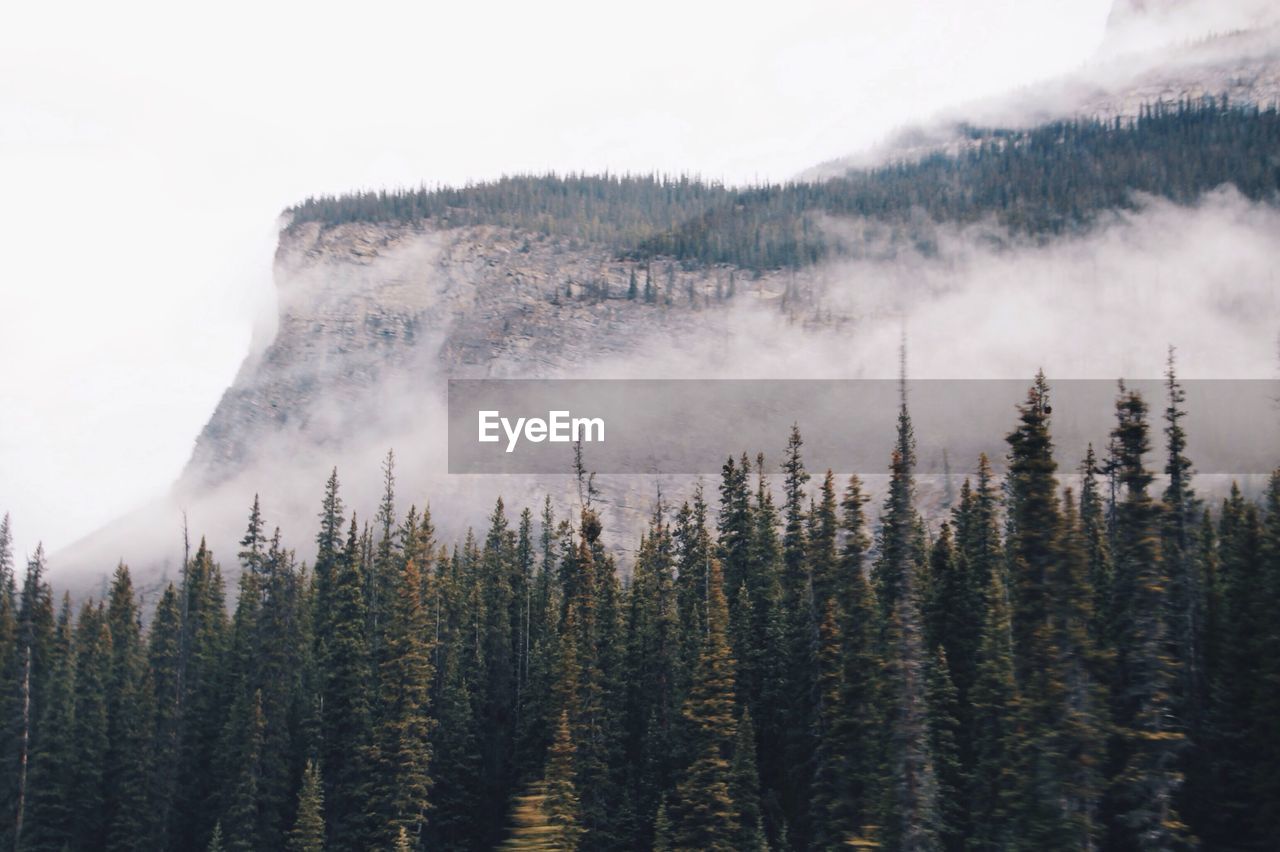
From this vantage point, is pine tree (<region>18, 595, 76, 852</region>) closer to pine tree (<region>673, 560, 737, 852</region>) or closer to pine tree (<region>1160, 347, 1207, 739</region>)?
pine tree (<region>673, 560, 737, 852</region>)

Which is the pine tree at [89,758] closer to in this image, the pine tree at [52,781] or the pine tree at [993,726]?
the pine tree at [52,781]

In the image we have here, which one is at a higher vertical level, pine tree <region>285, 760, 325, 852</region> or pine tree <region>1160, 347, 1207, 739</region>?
pine tree <region>1160, 347, 1207, 739</region>

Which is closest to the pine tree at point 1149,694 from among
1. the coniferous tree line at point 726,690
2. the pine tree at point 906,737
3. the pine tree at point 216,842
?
the coniferous tree line at point 726,690

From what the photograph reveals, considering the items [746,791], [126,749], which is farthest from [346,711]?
[746,791]

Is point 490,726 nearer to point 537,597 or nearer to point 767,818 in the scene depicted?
point 537,597

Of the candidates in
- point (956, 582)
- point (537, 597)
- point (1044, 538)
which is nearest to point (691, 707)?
point (956, 582)

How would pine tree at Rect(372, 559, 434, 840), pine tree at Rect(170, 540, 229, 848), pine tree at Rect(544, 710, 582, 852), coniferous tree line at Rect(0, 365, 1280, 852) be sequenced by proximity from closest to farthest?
1. coniferous tree line at Rect(0, 365, 1280, 852)
2. pine tree at Rect(544, 710, 582, 852)
3. pine tree at Rect(372, 559, 434, 840)
4. pine tree at Rect(170, 540, 229, 848)

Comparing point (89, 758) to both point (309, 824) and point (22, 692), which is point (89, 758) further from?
point (309, 824)

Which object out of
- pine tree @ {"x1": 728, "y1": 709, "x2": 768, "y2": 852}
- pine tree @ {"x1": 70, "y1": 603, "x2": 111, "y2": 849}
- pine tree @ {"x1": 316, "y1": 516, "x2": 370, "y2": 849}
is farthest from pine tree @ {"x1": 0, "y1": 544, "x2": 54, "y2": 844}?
pine tree @ {"x1": 728, "y1": 709, "x2": 768, "y2": 852}

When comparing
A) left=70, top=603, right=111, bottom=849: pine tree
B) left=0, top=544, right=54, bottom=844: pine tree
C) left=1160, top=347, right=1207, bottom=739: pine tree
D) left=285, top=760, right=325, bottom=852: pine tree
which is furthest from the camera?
left=70, top=603, right=111, bottom=849: pine tree
